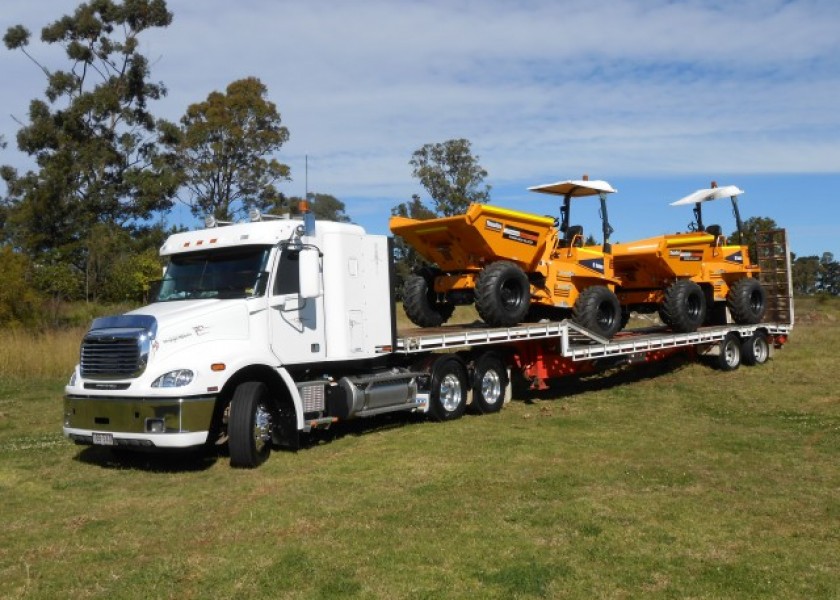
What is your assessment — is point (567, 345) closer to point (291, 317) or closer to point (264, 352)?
point (291, 317)

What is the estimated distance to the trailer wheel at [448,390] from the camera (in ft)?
37.2

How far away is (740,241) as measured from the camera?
19281 millimetres

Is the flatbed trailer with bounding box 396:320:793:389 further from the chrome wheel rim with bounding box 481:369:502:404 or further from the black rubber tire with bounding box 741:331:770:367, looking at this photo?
the chrome wheel rim with bounding box 481:369:502:404

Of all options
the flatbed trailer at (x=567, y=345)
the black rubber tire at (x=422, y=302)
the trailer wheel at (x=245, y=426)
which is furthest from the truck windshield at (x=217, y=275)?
the black rubber tire at (x=422, y=302)

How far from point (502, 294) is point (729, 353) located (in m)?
7.12

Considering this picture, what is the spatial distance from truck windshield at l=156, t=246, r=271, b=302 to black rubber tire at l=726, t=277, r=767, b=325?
12.1m

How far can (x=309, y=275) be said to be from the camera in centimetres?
899

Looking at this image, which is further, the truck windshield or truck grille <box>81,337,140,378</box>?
the truck windshield

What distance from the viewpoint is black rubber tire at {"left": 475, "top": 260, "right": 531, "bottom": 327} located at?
40.0ft

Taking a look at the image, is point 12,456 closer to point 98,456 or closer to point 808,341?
point 98,456

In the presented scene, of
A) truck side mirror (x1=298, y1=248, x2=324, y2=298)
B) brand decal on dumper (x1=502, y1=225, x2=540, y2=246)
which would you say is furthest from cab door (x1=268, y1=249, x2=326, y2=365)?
brand decal on dumper (x1=502, y1=225, x2=540, y2=246)

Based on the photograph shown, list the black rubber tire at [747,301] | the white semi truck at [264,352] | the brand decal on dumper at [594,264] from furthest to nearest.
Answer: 1. the black rubber tire at [747,301]
2. the brand decal on dumper at [594,264]
3. the white semi truck at [264,352]

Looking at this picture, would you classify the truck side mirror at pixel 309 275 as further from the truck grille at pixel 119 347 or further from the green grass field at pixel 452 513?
the green grass field at pixel 452 513

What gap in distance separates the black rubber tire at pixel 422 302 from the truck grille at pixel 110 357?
243 inches
